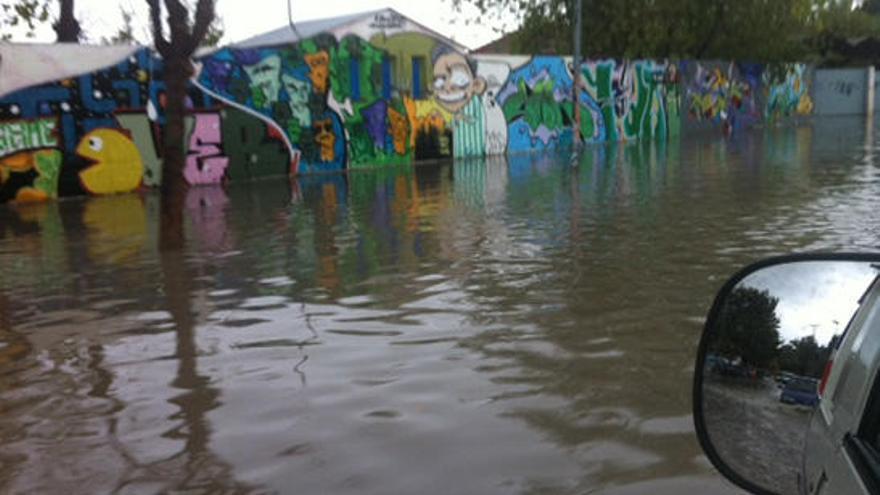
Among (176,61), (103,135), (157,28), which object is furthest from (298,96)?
(176,61)

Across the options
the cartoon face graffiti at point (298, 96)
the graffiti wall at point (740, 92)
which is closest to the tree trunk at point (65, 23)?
the cartoon face graffiti at point (298, 96)

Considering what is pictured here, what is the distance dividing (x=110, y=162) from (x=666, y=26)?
23256 mm

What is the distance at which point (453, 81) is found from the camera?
2516 cm

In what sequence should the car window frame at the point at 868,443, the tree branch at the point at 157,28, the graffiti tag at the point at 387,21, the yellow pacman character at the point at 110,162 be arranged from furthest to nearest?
the graffiti tag at the point at 387,21, the yellow pacman character at the point at 110,162, the tree branch at the point at 157,28, the car window frame at the point at 868,443

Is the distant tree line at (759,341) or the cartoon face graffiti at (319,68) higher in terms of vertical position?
the cartoon face graffiti at (319,68)

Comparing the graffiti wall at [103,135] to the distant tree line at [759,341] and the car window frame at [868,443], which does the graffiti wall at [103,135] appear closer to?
the distant tree line at [759,341]

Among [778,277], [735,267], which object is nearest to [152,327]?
[735,267]

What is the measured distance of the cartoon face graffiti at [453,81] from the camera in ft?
81.4

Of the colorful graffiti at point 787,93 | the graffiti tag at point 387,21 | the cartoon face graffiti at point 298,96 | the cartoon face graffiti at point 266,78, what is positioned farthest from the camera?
the colorful graffiti at point 787,93

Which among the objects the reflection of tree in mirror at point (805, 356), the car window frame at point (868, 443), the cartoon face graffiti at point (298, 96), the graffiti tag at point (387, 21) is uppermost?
the graffiti tag at point (387, 21)

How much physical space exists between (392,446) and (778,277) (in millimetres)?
2727

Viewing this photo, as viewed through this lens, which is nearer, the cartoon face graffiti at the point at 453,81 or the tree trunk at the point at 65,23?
the tree trunk at the point at 65,23

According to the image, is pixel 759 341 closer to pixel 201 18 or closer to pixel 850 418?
pixel 850 418

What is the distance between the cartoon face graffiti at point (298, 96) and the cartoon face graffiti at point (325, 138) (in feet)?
1.28
